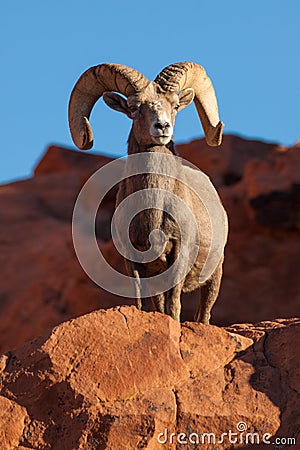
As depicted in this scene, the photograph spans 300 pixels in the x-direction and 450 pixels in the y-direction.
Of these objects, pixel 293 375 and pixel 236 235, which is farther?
pixel 236 235

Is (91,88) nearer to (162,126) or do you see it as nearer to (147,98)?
(147,98)

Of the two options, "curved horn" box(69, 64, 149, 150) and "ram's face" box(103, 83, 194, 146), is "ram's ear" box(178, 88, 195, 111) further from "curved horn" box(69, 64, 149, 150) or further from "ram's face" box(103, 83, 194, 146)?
"curved horn" box(69, 64, 149, 150)

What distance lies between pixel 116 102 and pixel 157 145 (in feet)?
2.32

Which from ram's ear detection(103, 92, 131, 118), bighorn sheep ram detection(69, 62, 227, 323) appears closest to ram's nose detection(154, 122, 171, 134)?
bighorn sheep ram detection(69, 62, 227, 323)

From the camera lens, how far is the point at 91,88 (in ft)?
31.4

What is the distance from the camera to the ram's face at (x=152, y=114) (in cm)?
862

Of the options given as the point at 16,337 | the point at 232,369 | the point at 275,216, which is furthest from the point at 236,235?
the point at 232,369

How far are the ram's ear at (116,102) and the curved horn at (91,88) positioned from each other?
0.22ft

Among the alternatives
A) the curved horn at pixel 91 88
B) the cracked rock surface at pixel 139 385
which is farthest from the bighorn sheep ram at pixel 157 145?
the cracked rock surface at pixel 139 385

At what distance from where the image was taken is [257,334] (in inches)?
336

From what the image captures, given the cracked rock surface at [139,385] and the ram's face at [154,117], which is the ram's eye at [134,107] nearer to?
the ram's face at [154,117]

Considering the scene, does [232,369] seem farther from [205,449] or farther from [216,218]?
[216,218]

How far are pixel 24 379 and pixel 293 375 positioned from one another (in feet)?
7.37

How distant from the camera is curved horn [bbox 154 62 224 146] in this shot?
9078mm
